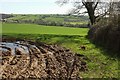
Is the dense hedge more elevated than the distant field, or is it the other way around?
the dense hedge

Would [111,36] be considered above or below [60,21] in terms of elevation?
above

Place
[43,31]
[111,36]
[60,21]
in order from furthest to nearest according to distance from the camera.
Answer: [60,21]
[43,31]
[111,36]

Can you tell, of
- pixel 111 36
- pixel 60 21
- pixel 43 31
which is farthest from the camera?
pixel 60 21

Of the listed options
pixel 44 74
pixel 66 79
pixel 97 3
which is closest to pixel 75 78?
pixel 66 79

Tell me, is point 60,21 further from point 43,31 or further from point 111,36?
point 111,36

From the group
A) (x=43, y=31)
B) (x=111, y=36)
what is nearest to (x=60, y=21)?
(x=43, y=31)

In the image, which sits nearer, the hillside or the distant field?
the distant field

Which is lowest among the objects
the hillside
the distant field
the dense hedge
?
the hillside

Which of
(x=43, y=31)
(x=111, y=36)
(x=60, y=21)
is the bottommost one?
(x=60, y=21)

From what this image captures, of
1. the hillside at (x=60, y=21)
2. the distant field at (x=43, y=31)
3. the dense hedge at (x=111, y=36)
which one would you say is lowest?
the hillside at (x=60, y=21)

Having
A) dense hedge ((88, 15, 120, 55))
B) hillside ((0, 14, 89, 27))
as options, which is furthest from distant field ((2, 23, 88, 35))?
dense hedge ((88, 15, 120, 55))

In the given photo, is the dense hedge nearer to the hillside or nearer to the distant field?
the distant field

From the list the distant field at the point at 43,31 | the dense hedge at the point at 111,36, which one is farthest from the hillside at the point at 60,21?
the dense hedge at the point at 111,36

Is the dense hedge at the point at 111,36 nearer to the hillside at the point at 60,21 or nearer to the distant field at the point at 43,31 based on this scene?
the distant field at the point at 43,31
